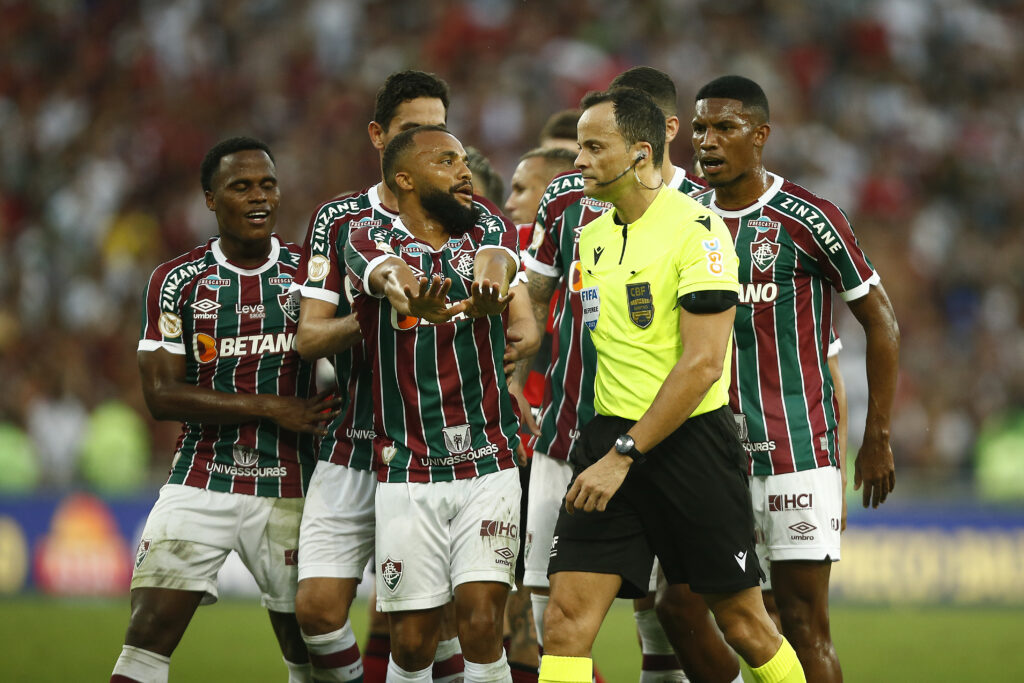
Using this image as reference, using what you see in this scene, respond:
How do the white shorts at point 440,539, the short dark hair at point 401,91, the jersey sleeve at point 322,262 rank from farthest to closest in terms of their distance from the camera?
the short dark hair at point 401,91 < the jersey sleeve at point 322,262 < the white shorts at point 440,539

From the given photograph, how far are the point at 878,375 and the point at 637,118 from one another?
1.62m

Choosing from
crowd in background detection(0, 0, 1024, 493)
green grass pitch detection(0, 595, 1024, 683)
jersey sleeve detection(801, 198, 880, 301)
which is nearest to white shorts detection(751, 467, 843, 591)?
jersey sleeve detection(801, 198, 880, 301)

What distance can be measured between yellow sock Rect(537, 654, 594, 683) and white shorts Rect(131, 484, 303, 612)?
163 cm

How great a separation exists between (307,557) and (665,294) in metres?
1.94

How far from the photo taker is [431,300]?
491cm

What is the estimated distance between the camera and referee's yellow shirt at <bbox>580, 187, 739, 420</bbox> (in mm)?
4895

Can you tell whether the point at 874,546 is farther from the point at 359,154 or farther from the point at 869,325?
the point at 359,154

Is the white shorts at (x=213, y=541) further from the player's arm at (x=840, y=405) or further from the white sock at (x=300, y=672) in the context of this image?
the player's arm at (x=840, y=405)

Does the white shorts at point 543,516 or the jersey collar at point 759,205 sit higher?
the jersey collar at point 759,205

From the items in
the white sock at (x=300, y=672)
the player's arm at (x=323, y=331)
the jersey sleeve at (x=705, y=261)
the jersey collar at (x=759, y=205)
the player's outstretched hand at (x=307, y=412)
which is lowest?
the white sock at (x=300, y=672)

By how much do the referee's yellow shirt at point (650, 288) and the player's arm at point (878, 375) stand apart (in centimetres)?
95

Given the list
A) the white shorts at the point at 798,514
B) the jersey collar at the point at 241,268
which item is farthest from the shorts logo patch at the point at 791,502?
the jersey collar at the point at 241,268

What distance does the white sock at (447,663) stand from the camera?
6051 millimetres

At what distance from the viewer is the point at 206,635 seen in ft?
37.9
